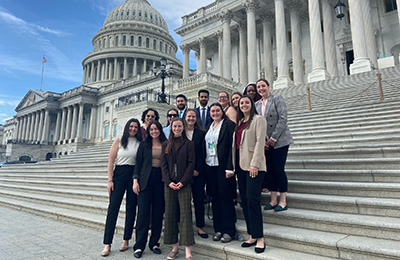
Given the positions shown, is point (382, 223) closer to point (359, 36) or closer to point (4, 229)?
point (4, 229)

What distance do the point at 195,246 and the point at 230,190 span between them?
107 centimetres

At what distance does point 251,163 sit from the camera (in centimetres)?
386

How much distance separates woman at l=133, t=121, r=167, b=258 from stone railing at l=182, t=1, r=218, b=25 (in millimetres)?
33006

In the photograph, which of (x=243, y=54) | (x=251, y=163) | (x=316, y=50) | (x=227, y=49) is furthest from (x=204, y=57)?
(x=251, y=163)

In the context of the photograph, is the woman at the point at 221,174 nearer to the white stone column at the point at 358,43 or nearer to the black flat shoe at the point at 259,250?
the black flat shoe at the point at 259,250

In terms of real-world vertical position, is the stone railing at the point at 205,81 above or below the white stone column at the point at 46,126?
below

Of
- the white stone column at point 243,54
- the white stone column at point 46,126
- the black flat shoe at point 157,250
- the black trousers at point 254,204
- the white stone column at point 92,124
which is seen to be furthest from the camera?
the white stone column at point 46,126

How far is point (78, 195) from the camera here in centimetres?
845

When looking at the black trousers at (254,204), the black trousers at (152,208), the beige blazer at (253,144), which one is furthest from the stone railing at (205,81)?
the black trousers at (254,204)

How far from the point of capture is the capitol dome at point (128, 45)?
73.4 metres

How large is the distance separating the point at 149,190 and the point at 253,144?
6.26 ft

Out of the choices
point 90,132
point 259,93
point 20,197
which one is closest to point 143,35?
point 90,132

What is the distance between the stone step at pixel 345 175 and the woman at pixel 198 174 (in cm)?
235

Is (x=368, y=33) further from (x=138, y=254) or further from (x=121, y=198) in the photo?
(x=138, y=254)
